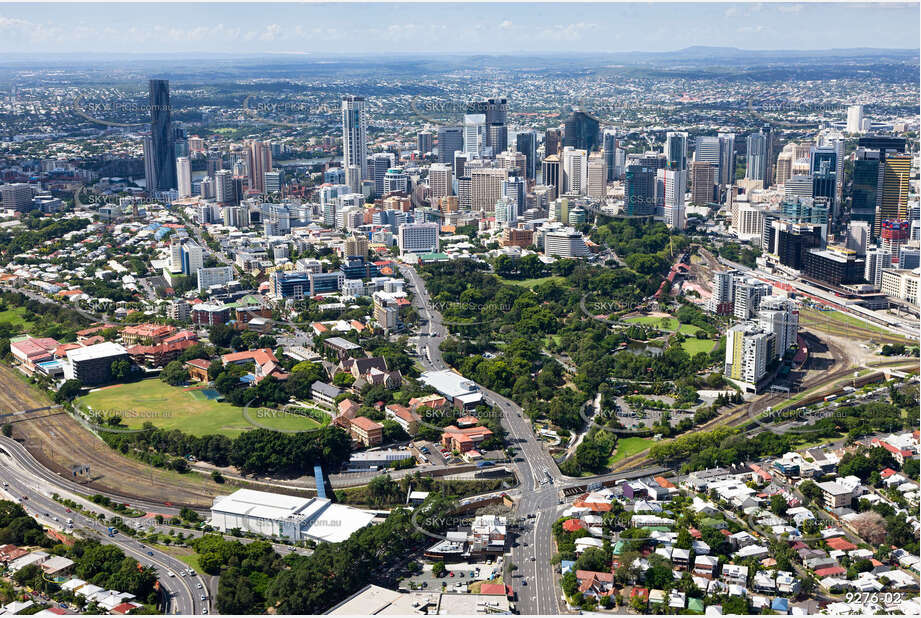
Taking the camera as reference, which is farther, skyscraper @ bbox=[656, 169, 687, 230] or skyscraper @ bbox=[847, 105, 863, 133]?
skyscraper @ bbox=[847, 105, 863, 133]

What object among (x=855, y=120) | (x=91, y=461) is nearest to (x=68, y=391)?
(x=91, y=461)

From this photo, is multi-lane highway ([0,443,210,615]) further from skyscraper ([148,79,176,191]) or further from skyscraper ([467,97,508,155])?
skyscraper ([467,97,508,155])

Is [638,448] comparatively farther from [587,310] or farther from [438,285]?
[438,285]

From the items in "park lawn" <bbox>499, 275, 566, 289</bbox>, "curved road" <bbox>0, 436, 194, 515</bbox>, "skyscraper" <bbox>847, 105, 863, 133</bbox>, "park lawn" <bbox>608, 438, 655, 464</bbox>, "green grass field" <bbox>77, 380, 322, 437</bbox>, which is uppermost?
"skyscraper" <bbox>847, 105, 863, 133</bbox>

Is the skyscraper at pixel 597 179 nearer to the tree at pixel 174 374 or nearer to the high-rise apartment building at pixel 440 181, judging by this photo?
the high-rise apartment building at pixel 440 181

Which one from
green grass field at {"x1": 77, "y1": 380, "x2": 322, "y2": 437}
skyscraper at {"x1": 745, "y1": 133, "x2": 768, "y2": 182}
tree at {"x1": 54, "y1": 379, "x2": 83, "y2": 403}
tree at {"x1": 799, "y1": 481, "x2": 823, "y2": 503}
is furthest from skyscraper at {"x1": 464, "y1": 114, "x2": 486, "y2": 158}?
tree at {"x1": 799, "y1": 481, "x2": 823, "y2": 503}

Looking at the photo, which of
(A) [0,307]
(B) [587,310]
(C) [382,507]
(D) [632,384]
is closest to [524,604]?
(C) [382,507]

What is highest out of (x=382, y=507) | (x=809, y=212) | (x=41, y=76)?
(x=41, y=76)

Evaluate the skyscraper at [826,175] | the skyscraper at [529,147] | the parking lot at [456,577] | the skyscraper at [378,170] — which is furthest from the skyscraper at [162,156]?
the parking lot at [456,577]
